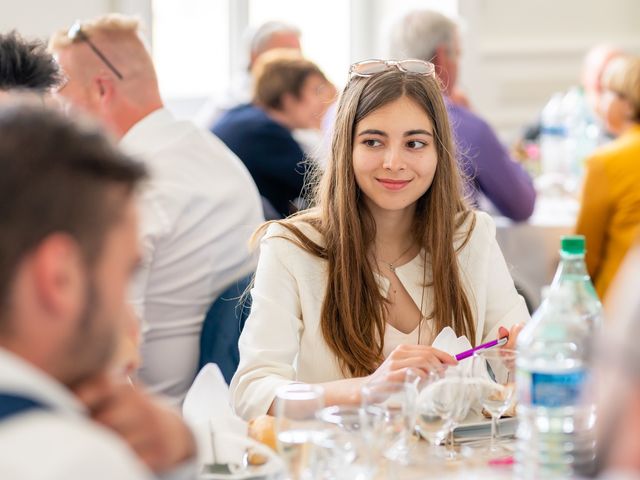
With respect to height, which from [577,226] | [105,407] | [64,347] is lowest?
[577,226]

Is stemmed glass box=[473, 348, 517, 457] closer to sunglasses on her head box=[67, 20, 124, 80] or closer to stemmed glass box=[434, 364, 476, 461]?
stemmed glass box=[434, 364, 476, 461]

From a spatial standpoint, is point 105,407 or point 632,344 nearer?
point 632,344

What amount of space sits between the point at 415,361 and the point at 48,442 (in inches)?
39.7

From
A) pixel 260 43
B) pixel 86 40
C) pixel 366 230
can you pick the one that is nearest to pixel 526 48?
pixel 260 43

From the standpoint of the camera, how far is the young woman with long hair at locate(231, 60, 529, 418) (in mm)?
2189

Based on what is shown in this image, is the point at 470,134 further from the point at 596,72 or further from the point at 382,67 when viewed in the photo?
the point at 382,67

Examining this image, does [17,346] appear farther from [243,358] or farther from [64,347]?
[243,358]

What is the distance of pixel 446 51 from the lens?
4.30 meters

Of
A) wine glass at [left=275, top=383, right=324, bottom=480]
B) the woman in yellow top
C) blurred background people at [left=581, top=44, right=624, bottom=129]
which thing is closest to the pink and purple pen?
wine glass at [left=275, top=383, right=324, bottom=480]

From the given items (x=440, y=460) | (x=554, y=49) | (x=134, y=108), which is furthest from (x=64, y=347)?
(x=554, y=49)

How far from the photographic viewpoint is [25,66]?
7.52 feet

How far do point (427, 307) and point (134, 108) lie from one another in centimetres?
124

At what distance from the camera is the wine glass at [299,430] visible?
1.40 metres

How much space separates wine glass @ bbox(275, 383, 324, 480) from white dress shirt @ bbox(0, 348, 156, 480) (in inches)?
19.7
